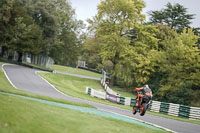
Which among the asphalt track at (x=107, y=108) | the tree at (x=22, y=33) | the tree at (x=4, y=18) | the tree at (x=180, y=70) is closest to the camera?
the asphalt track at (x=107, y=108)

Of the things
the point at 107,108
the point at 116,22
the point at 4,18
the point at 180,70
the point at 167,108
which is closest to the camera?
the point at 107,108

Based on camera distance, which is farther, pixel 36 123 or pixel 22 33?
pixel 22 33

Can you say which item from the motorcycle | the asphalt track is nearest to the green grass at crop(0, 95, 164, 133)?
the motorcycle

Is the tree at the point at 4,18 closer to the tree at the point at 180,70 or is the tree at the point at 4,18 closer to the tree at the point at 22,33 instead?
the tree at the point at 22,33

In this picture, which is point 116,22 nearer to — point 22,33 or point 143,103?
point 22,33

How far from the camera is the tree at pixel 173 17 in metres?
51.8

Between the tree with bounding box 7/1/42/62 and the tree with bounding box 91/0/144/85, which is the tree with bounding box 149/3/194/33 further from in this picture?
the tree with bounding box 7/1/42/62

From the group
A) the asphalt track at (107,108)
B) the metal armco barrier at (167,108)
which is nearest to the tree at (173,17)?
the metal armco barrier at (167,108)

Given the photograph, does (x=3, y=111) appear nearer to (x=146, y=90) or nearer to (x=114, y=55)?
(x=146, y=90)

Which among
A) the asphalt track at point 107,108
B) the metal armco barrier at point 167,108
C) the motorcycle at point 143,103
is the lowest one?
the metal armco barrier at point 167,108

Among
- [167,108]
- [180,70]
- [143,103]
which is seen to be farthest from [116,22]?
[143,103]

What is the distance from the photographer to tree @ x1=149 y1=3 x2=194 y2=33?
51.8 meters

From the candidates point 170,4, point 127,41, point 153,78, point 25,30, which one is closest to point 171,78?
point 153,78

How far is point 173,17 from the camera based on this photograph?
5381 cm
